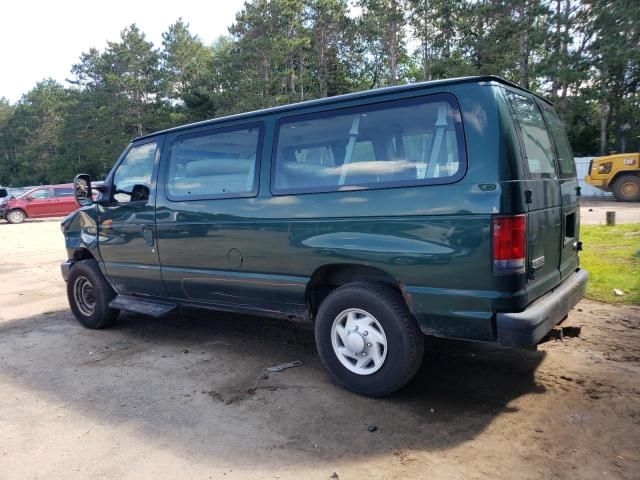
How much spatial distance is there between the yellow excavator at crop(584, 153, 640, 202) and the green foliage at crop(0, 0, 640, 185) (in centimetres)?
572

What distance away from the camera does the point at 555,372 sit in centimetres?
395

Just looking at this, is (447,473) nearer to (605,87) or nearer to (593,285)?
(593,285)

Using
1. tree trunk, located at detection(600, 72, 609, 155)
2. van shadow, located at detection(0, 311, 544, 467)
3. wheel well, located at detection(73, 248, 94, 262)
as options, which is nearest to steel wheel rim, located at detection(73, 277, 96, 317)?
wheel well, located at detection(73, 248, 94, 262)

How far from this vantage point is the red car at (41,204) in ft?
74.0

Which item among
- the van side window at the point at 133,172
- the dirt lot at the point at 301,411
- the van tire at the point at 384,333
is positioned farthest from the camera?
the van side window at the point at 133,172

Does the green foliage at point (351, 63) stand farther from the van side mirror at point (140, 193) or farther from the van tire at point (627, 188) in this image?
the van side mirror at point (140, 193)

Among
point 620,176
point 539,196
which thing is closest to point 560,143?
point 539,196

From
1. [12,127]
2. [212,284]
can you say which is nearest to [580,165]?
[212,284]

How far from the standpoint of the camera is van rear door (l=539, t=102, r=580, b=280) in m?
3.86

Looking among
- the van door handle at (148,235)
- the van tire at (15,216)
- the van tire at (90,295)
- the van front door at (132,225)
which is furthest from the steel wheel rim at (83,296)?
the van tire at (15,216)

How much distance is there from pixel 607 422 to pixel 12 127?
82.4 meters

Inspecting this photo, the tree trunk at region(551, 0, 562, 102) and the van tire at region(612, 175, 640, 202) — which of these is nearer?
the van tire at region(612, 175, 640, 202)

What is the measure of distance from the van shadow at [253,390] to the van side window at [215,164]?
5.09ft

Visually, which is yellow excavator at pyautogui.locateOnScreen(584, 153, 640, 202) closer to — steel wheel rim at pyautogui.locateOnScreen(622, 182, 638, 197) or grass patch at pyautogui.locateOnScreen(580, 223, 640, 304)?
steel wheel rim at pyautogui.locateOnScreen(622, 182, 638, 197)
